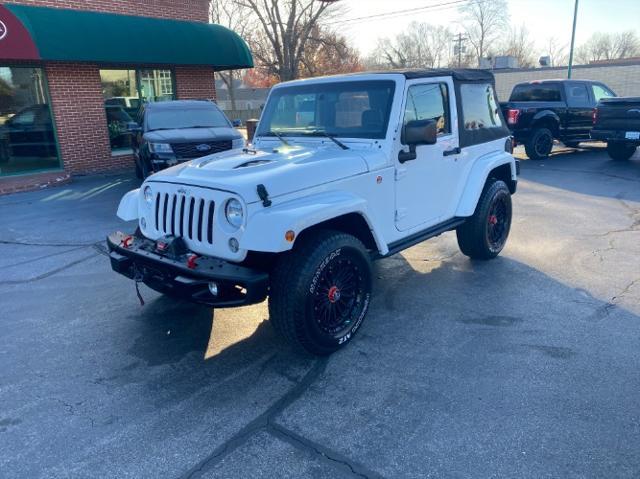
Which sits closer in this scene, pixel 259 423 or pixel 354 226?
pixel 259 423

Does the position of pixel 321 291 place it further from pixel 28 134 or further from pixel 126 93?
pixel 126 93

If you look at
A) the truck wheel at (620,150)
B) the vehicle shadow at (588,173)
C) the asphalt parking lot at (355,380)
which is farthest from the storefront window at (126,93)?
the truck wheel at (620,150)

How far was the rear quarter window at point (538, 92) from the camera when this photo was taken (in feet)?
44.4

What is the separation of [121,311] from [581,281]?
→ 4516mm

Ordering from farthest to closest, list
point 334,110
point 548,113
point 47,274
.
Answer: point 548,113
point 47,274
point 334,110

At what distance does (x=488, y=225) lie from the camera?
18.3 ft

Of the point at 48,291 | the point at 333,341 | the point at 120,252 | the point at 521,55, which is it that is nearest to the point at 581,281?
the point at 333,341

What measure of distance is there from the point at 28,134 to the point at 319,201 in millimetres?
11792

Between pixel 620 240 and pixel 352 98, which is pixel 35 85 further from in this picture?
pixel 620 240

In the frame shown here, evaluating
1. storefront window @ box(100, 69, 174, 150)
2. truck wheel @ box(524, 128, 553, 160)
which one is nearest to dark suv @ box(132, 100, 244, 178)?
storefront window @ box(100, 69, 174, 150)

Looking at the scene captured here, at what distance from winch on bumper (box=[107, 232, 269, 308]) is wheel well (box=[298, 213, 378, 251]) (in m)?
0.73

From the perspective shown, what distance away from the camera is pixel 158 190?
384cm

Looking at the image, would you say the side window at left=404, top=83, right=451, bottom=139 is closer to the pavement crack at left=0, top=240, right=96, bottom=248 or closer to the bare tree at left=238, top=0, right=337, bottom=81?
the pavement crack at left=0, top=240, right=96, bottom=248

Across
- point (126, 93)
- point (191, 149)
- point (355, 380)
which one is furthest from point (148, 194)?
point (126, 93)
